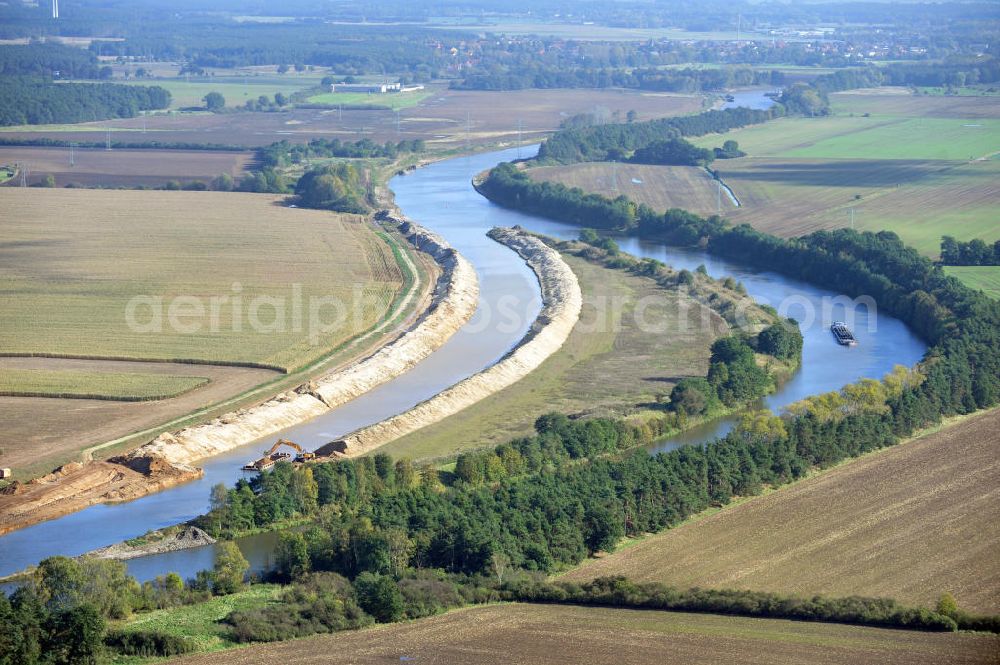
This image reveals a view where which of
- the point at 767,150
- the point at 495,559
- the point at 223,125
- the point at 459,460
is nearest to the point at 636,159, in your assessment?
the point at 767,150

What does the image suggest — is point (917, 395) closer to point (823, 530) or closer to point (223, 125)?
point (823, 530)

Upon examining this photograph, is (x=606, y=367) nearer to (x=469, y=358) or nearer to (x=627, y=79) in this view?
(x=469, y=358)

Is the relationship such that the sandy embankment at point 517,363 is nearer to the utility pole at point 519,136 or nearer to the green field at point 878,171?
the green field at point 878,171

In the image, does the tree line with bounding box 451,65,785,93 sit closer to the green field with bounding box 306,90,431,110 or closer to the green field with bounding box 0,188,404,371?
the green field with bounding box 306,90,431,110

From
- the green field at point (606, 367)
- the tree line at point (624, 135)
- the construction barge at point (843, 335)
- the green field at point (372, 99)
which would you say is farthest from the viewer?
the green field at point (372, 99)

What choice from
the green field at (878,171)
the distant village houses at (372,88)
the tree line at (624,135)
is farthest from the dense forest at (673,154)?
the distant village houses at (372,88)

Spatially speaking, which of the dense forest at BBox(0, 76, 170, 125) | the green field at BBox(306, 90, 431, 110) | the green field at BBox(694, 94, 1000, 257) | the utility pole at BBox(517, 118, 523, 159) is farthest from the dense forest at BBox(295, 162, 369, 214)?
the green field at BBox(306, 90, 431, 110)
